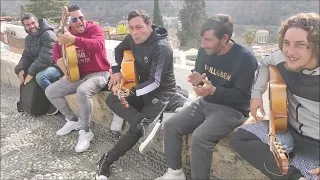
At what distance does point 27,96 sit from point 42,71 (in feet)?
1.54

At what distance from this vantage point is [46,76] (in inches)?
151

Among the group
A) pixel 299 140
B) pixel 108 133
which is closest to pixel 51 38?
pixel 108 133

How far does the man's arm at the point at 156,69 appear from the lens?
8.89ft

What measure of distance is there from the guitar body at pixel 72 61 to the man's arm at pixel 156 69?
906 millimetres

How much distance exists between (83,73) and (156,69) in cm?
110

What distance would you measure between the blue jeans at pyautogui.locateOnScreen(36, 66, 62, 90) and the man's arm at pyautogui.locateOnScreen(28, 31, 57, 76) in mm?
65

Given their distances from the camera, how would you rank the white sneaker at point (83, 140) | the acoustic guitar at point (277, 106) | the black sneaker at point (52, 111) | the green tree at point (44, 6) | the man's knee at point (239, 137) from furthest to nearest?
1. the green tree at point (44, 6)
2. the black sneaker at point (52, 111)
3. the white sneaker at point (83, 140)
4. the man's knee at point (239, 137)
5. the acoustic guitar at point (277, 106)

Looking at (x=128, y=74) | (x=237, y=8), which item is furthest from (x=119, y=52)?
(x=237, y=8)

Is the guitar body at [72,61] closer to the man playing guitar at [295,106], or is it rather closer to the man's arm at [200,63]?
the man's arm at [200,63]

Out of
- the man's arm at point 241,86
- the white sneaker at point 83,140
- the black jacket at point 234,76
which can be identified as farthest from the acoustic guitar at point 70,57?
the man's arm at point 241,86

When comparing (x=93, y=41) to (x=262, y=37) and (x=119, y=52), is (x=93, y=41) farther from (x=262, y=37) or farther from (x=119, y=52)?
(x=262, y=37)

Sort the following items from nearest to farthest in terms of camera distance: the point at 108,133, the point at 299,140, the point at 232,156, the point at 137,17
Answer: the point at 299,140 → the point at 232,156 → the point at 137,17 → the point at 108,133

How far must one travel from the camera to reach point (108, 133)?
346 centimetres

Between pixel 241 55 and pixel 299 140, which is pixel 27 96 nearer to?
pixel 241 55
